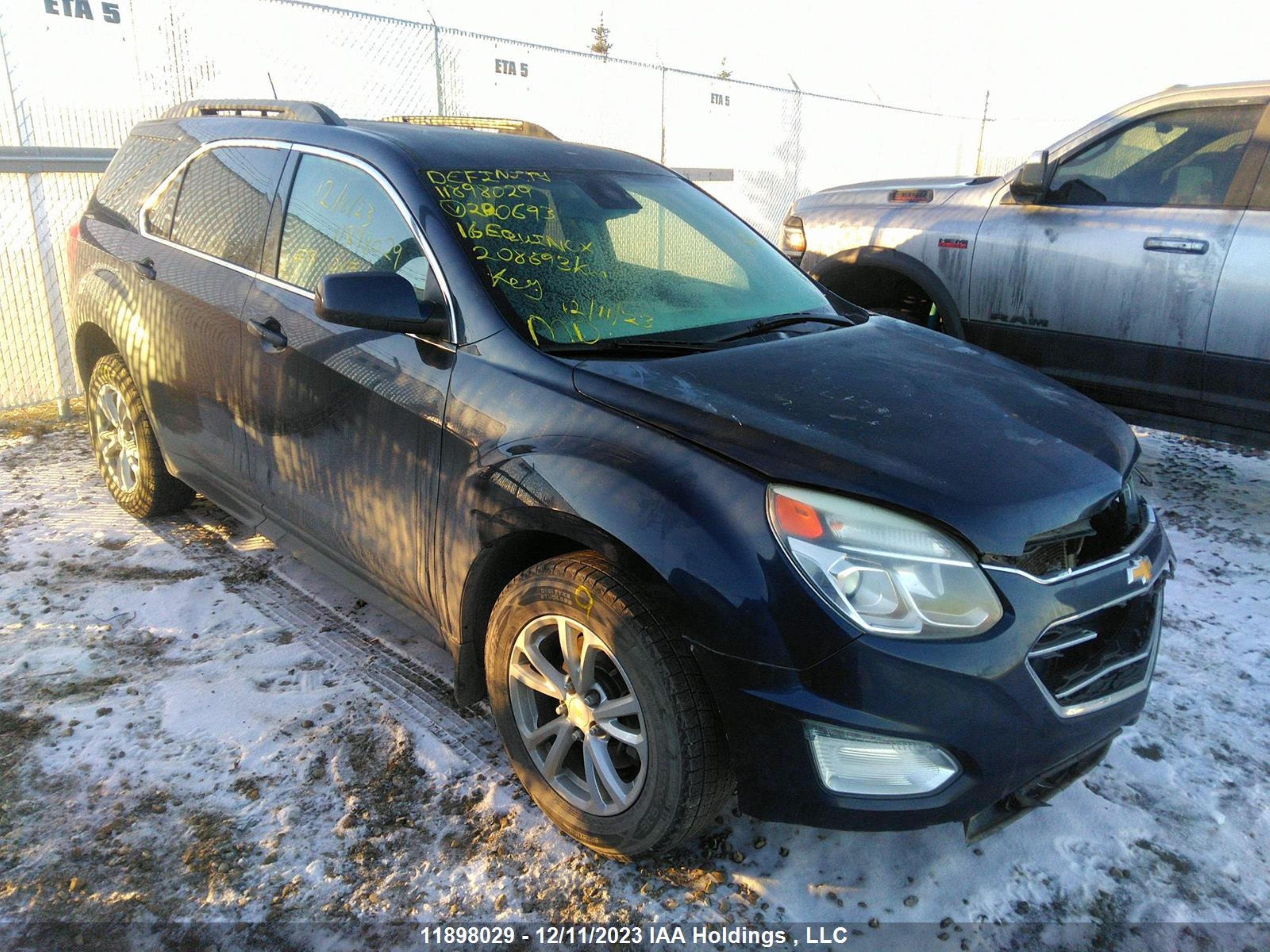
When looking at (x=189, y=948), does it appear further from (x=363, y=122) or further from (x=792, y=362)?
(x=363, y=122)

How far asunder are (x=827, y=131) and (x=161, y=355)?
12.7 meters

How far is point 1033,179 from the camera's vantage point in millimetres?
5195

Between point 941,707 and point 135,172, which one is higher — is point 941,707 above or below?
below

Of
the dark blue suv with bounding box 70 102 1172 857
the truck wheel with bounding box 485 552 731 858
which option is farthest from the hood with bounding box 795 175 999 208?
the truck wheel with bounding box 485 552 731 858

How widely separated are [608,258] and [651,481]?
1096 millimetres

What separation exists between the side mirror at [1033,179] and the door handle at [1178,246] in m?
0.67

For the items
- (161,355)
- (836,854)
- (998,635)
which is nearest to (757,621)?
(998,635)

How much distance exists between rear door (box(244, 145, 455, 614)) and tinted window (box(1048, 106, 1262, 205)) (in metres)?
4.04

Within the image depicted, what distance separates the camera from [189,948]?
2227mm

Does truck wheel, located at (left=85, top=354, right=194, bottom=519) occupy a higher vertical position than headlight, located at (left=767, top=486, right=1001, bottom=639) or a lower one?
lower

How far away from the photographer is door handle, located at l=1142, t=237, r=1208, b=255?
4.67 meters

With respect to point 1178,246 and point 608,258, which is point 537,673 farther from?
point 1178,246

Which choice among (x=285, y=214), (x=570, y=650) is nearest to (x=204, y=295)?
(x=285, y=214)

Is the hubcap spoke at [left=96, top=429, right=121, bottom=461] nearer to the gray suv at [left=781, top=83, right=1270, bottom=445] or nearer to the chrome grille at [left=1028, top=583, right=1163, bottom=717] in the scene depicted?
the chrome grille at [left=1028, top=583, right=1163, bottom=717]
